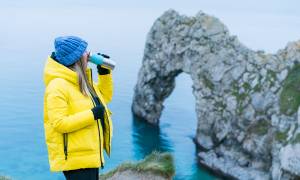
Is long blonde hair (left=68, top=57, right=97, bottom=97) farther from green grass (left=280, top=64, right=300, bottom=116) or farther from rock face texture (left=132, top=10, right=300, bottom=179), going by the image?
green grass (left=280, top=64, right=300, bottom=116)

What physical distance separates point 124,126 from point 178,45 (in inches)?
506

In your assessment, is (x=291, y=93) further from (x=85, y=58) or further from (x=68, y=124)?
(x=68, y=124)

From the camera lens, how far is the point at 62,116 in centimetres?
657

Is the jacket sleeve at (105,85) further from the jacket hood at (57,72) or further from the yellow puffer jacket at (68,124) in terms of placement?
the jacket hood at (57,72)

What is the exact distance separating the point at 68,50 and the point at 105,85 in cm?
118

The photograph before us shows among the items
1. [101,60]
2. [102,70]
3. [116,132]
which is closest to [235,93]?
[116,132]

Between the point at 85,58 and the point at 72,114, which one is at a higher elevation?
the point at 85,58

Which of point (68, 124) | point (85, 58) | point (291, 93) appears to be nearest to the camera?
point (68, 124)

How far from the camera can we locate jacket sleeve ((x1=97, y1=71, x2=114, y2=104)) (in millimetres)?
7793

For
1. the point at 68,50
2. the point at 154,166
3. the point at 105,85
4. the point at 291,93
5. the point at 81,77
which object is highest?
the point at 68,50

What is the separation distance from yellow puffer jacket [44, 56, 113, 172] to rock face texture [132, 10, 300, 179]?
3269 cm

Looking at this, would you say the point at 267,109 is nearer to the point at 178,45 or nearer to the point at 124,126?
the point at 178,45

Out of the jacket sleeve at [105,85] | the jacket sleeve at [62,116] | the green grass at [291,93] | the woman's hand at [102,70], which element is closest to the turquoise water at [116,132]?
the green grass at [291,93]

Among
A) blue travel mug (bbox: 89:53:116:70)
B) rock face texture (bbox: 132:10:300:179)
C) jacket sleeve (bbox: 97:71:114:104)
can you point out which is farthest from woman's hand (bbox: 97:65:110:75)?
rock face texture (bbox: 132:10:300:179)
